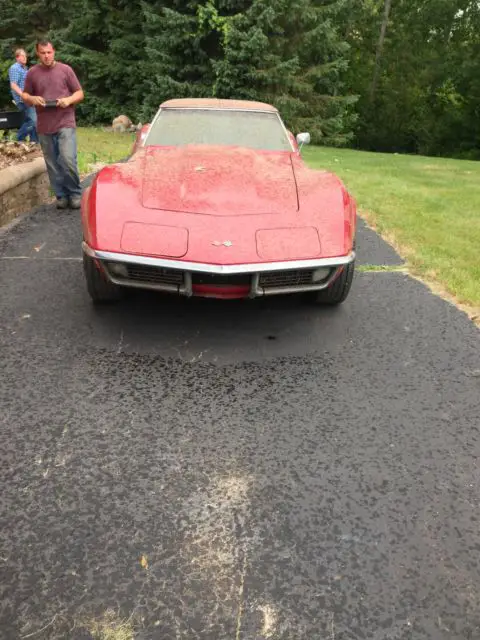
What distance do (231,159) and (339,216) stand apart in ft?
3.77

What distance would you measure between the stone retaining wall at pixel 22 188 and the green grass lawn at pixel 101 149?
1644 millimetres

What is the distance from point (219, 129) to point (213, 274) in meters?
2.24

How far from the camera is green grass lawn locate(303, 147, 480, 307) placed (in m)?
4.43

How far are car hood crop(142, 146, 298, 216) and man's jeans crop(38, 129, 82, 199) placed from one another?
6.14ft

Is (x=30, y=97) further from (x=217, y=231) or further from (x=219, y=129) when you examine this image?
(x=217, y=231)

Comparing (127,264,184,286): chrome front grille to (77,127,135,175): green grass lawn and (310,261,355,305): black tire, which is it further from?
(77,127,135,175): green grass lawn

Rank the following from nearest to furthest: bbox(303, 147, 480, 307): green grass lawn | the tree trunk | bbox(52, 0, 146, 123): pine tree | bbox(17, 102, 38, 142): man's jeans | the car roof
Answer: bbox(303, 147, 480, 307): green grass lawn
the car roof
bbox(17, 102, 38, 142): man's jeans
bbox(52, 0, 146, 123): pine tree
the tree trunk

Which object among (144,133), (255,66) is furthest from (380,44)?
(144,133)

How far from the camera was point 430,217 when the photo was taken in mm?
6273

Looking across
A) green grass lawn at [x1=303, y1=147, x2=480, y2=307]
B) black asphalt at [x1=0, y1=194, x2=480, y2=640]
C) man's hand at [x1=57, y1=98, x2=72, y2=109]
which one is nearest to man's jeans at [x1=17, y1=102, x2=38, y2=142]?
man's hand at [x1=57, y1=98, x2=72, y2=109]

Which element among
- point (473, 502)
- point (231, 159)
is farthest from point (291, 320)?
point (473, 502)

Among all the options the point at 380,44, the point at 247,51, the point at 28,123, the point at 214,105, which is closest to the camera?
the point at 214,105

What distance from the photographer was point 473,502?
6.75 ft

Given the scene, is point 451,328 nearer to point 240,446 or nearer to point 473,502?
point 473,502
